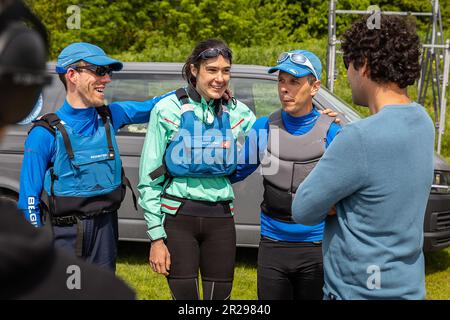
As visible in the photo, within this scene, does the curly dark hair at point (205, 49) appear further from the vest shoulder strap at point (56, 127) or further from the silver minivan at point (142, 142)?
the silver minivan at point (142, 142)

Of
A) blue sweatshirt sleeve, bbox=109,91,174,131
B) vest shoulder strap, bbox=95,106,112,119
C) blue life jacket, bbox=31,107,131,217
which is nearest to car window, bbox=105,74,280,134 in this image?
blue sweatshirt sleeve, bbox=109,91,174,131

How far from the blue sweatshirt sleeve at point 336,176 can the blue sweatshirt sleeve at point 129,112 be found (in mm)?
1564

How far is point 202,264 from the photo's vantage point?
373cm

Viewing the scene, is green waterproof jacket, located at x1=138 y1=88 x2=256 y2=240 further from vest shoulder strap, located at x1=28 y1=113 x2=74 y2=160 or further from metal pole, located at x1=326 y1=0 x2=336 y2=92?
metal pole, located at x1=326 y1=0 x2=336 y2=92

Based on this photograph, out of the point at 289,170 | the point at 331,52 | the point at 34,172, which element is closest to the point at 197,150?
the point at 289,170

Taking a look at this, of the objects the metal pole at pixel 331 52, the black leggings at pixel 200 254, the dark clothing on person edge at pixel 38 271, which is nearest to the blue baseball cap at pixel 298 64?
the black leggings at pixel 200 254

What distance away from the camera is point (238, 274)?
244 inches

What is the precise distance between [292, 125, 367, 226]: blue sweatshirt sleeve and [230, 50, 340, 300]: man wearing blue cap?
1033mm

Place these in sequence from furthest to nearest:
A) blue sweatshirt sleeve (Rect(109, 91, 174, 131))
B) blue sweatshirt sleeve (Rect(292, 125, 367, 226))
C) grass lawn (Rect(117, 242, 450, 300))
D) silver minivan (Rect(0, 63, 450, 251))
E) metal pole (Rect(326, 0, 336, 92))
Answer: metal pole (Rect(326, 0, 336, 92)) < silver minivan (Rect(0, 63, 450, 251)) < grass lawn (Rect(117, 242, 450, 300)) < blue sweatshirt sleeve (Rect(109, 91, 174, 131)) < blue sweatshirt sleeve (Rect(292, 125, 367, 226))

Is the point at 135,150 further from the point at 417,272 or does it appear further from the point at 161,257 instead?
the point at 417,272

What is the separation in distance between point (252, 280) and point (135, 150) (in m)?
1.70

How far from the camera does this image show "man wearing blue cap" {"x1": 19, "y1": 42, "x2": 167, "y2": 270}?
3.34 metres

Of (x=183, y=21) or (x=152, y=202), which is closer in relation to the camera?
(x=152, y=202)
